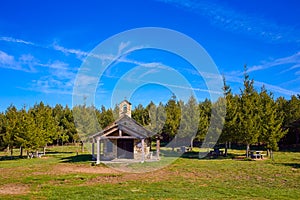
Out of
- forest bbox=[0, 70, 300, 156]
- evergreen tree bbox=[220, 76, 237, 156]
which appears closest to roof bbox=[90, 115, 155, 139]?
forest bbox=[0, 70, 300, 156]

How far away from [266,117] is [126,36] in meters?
17.1

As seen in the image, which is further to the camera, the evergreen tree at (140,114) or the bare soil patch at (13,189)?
the evergreen tree at (140,114)

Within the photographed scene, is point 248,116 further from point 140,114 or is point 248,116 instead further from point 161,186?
point 140,114

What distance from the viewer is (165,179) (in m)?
17.1

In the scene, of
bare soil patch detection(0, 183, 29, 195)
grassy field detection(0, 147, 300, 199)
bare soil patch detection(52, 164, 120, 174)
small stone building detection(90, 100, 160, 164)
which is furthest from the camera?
small stone building detection(90, 100, 160, 164)

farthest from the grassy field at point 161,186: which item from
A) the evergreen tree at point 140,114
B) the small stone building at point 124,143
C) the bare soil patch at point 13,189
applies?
the evergreen tree at point 140,114

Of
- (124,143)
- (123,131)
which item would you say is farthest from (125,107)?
(123,131)

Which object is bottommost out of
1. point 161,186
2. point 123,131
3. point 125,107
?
point 161,186

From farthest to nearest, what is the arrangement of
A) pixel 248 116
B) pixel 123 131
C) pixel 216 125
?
pixel 216 125 → pixel 248 116 → pixel 123 131

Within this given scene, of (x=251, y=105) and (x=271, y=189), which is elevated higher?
(x=251, y=105)

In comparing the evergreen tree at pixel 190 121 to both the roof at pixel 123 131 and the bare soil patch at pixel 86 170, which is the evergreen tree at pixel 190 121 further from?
the bare soil patch at pixel 86 170

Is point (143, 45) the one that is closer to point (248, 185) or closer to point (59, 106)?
point (248, 185)

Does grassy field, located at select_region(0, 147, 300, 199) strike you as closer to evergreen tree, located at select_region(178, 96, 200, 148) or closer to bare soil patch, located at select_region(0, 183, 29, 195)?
bare soil patch, located at select_region(0, 183, 29, 195)

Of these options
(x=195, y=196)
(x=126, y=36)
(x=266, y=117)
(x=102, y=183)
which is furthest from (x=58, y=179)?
(x=266, y=117)
